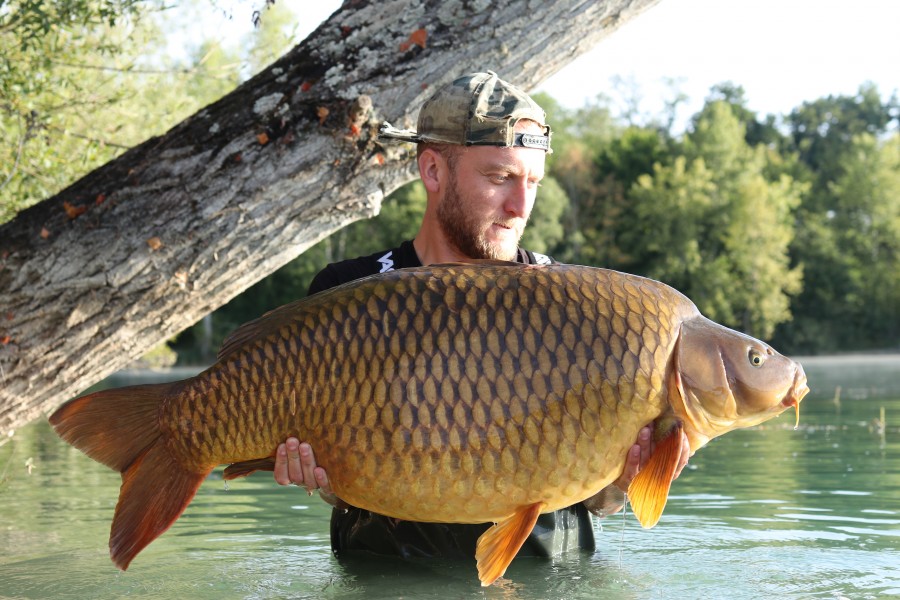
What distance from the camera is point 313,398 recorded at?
8.47 feet

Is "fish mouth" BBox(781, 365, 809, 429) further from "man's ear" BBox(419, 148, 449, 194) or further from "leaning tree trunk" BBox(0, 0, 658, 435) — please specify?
"leaning tree trunk" BBox(0, 0, 658, 435)

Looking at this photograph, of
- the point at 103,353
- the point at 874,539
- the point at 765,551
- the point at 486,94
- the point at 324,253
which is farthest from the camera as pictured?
the point at 324,253

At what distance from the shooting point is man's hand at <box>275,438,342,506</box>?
262cm

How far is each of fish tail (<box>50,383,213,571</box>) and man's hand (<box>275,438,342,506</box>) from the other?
20cm

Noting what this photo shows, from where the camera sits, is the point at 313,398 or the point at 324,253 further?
the point at 324,253

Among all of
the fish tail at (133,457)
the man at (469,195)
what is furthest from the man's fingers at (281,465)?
the man at (469,195)

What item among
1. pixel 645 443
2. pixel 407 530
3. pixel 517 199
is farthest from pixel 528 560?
pixel 645 443

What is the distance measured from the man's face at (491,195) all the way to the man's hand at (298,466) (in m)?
1.03

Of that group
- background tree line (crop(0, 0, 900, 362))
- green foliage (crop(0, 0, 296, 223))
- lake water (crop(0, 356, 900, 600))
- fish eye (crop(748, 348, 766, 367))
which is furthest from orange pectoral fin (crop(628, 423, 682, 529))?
background tree line (crop(0, 0, 900, 362))

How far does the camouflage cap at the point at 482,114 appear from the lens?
3326 millimetres

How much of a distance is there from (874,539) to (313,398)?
2.67m

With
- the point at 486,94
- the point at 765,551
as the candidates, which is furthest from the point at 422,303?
the point at 765,551

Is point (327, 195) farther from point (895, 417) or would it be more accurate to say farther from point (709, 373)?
point (895, 417)

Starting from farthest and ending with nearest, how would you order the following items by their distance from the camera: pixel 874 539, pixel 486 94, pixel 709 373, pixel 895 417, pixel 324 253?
pixel 324 253 → pixel 895 417 → pixel 874 539 → pixel 486 94 → pixel 709 373
